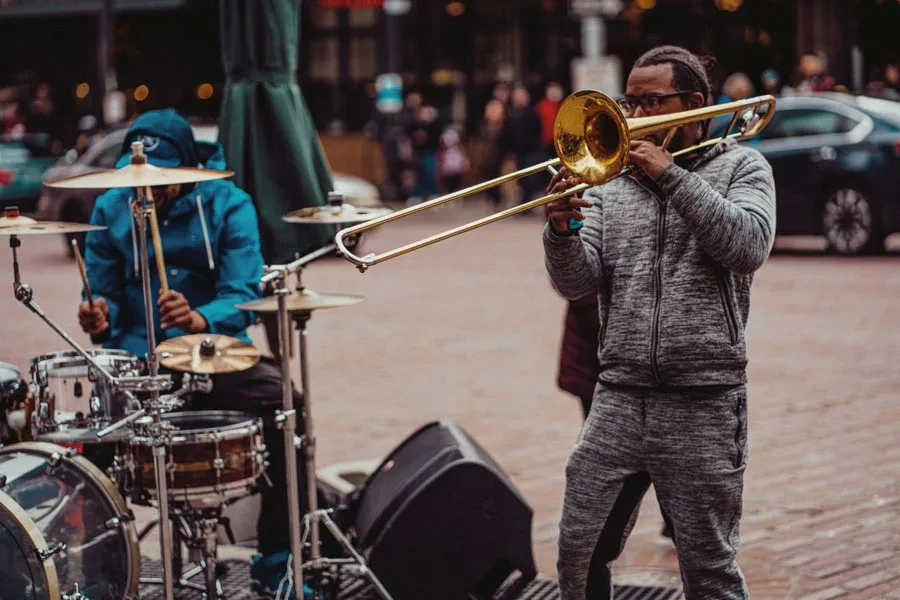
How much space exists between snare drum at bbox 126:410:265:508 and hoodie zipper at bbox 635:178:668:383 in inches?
60.1

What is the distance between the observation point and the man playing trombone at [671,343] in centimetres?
332

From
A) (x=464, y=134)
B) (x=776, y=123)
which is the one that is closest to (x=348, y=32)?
(x=464, y=134)

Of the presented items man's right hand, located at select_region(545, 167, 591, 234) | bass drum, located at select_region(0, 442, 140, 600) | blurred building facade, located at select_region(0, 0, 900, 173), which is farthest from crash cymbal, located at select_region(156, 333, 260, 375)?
blurred building facade, located at select_region(0, 0, 900, 173)

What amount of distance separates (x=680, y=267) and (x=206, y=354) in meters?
1.64

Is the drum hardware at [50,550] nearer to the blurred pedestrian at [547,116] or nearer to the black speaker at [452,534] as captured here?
the black speaker at [452,534]

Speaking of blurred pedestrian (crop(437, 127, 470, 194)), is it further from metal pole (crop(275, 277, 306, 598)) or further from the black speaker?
metal pole (crop(275, 277, 306, 598))

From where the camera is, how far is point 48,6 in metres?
28.7

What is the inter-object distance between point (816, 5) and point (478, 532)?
66.8 feet

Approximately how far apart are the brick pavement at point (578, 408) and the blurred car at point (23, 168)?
7603 mm

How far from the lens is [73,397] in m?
4.28

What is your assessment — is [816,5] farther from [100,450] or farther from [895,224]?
[100,450]

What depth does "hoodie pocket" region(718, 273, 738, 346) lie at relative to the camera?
3.36 m

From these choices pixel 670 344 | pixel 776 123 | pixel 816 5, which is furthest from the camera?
pixel 816 5

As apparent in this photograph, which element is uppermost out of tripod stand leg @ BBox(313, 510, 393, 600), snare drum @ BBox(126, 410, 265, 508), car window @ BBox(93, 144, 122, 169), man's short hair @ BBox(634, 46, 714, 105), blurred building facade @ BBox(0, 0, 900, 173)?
blurred building facade @ BBox(0, 0, 900, 173)
